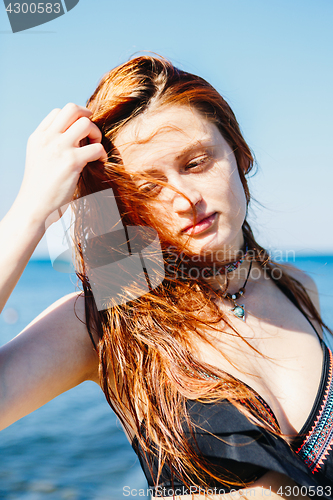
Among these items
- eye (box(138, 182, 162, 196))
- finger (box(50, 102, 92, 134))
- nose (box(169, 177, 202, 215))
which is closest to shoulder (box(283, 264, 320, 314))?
nose (box(169, 177, 202, 215))

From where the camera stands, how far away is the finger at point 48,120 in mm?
1120

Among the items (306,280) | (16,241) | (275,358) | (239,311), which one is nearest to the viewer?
(16,241)

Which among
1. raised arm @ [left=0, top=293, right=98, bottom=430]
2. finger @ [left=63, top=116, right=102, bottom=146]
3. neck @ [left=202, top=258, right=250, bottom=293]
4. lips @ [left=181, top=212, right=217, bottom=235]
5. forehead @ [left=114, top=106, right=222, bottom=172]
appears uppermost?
finger @ [left=63, top=116, right=102, bottom=146]

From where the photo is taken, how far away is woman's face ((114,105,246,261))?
4.14 ft

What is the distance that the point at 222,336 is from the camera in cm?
141

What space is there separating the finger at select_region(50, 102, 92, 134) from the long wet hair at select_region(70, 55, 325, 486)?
185 millimetres

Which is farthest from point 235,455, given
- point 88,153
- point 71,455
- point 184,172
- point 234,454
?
point 71,455

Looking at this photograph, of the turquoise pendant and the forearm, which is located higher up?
the forearm

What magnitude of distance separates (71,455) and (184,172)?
5202 millimetres

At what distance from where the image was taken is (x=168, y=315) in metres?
1.34

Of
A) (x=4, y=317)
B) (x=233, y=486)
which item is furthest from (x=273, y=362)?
(x=4, y=317)

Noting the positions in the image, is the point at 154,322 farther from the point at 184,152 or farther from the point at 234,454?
the point at 184,152

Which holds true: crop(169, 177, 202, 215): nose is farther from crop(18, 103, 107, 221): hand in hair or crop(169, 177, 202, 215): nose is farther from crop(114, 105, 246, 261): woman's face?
crop(18, 103, 107, 221): hand in hair

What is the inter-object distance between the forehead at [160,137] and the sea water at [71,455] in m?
2.52
